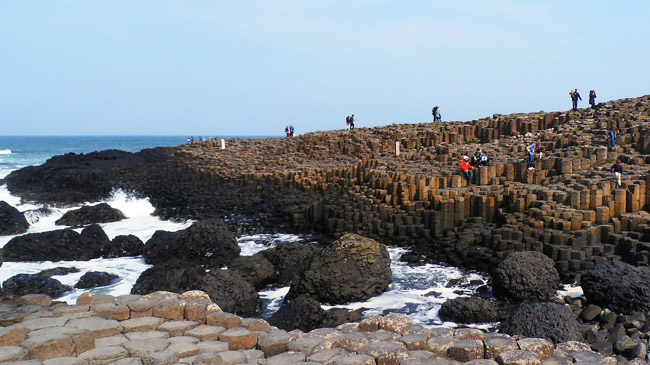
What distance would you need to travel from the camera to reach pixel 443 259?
46.4ft

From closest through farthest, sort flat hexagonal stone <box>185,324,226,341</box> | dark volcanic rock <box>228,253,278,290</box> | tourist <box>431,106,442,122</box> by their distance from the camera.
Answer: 1. flat hexagonal stone <box>185,324,226,341</box>
2. dark volcanic rock <box>228,253,278,290</box>
3. tourist <box>431,106,442,122</box>

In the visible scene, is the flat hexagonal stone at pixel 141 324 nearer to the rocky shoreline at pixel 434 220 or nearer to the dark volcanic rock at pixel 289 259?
the rocky shoreline at pixel 434 220

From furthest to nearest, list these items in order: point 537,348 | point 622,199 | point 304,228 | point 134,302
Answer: point 304,228 < point 622,199 < point 134,302 < point 537,348

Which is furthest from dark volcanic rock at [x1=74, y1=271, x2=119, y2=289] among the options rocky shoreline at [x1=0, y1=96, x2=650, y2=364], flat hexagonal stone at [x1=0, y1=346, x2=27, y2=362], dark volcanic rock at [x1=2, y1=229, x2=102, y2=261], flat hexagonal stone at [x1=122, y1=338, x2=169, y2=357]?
flat hexagonal stone at [x1=122, y1=338, x2=169, y2=357]

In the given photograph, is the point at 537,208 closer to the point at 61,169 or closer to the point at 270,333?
the point at 270,333

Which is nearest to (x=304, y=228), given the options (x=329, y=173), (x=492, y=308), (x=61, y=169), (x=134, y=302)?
(x=329, y=173)

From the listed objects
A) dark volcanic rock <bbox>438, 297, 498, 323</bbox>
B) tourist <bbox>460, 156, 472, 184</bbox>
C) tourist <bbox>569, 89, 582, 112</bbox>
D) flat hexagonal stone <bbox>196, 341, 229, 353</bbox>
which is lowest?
dark volcanic rock <bbox>438, 297, 498, 323</bbox>

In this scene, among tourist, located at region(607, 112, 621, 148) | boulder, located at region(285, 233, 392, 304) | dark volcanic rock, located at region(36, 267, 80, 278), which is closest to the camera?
boulder, located at region(285, 233, 392, 304)

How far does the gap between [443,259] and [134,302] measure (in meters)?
9.16

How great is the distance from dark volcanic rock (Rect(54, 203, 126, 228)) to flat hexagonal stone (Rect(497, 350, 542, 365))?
59.3 feet

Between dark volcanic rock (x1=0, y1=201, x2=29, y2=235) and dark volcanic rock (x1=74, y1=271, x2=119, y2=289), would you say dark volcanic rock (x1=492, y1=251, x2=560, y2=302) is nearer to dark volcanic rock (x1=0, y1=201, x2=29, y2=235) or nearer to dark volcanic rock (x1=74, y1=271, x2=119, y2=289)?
dark volcanic rock (x1=74, y1=271, x2=119, y2=289)

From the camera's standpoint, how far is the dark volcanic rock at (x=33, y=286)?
36.5 feet

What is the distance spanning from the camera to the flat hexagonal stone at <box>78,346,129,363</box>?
218 inches

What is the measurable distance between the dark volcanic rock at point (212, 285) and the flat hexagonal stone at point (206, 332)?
3.48 metres
